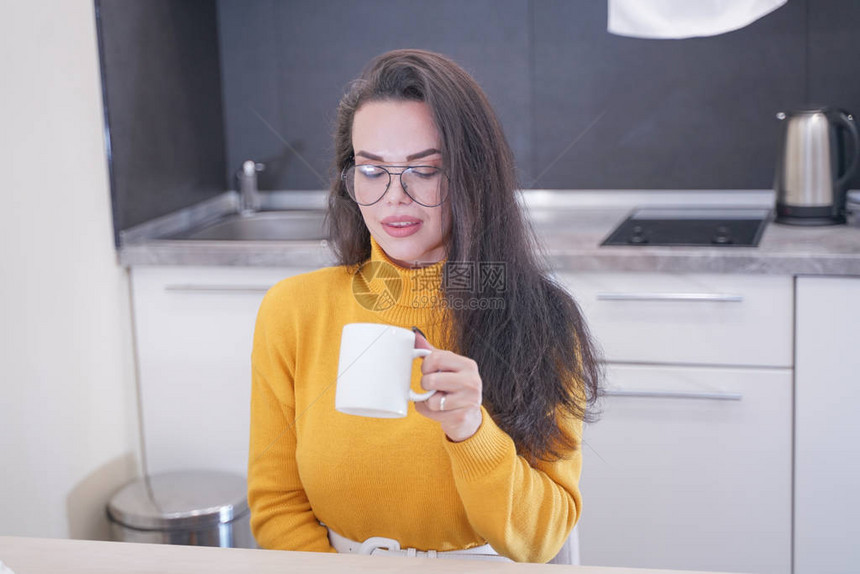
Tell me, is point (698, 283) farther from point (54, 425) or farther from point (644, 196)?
point (54, 425)

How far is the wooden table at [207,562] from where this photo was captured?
892mm

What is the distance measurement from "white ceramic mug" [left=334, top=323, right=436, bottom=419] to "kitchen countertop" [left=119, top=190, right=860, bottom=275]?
2.85 ft

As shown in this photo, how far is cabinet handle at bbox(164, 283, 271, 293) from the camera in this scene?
204cm

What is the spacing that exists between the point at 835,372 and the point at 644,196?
2.51ft

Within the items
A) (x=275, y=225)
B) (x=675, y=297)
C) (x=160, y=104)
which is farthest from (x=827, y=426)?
(x=160, y=104)

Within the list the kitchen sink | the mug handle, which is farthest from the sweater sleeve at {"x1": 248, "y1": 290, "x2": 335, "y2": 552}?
the kitchen sink

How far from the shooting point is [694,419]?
74.7 inches

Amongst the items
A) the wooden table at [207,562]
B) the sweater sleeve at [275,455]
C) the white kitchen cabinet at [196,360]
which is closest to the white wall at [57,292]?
the white kitchen cabinet at [196,360]

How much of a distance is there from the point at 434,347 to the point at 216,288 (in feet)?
3.79

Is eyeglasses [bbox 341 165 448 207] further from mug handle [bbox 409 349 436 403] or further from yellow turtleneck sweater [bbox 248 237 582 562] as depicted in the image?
mug handle [bbox 409 349 436 403]

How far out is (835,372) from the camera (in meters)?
1.81

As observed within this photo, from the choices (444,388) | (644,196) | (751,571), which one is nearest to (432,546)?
(444,388)

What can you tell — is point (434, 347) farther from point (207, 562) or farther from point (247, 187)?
point (247, 187)

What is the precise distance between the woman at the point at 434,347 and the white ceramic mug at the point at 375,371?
0.53 ft
